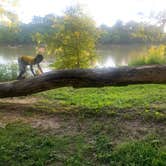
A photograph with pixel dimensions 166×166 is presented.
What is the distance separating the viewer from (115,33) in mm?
16109

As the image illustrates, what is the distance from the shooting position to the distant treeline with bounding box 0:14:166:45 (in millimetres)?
12773

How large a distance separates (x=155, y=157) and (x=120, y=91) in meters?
3.43

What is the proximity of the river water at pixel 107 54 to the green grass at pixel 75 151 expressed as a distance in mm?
7433

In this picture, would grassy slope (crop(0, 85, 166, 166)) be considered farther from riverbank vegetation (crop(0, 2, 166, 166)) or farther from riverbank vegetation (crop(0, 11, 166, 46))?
riverbank vegetation (crop(0, 11, 166, 46))

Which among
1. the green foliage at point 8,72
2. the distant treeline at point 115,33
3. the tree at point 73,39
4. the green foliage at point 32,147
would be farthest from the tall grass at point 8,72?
the green foliage at point 32,147

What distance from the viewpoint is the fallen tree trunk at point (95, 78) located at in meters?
4.50

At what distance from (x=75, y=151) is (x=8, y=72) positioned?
6001mm

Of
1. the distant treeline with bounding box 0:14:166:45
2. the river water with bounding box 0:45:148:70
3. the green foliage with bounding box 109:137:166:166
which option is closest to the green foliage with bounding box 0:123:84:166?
the green foliage with bounding box 109:137:166:166

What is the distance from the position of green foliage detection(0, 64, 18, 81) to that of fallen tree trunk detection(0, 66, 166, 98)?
3.57 meters

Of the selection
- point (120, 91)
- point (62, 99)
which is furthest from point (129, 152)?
point (120, 91)

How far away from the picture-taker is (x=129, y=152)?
2977 mm

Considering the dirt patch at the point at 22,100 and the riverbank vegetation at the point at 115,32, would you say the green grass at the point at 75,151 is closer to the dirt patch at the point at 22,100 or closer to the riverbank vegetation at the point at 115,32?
the dirt patch at the point at 22,100

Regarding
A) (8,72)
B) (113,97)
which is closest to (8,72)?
(8,72)

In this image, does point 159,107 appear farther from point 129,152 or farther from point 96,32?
point 96,32
